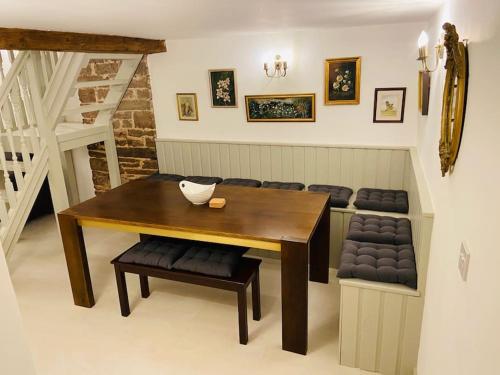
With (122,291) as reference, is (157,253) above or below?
above

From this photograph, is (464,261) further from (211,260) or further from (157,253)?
(157,253)

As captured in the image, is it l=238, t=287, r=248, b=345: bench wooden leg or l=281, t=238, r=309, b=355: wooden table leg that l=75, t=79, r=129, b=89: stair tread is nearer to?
l=238, t=287, r=248, b=345: bench wooden leg

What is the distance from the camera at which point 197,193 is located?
118 inches

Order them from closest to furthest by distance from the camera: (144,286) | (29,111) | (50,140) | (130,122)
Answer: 1. (144,286)
2. (29,111)
3. (50,140)
4. (130,122)

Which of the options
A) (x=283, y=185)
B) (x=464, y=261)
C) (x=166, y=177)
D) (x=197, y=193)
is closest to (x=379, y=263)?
(x=464, y=261)

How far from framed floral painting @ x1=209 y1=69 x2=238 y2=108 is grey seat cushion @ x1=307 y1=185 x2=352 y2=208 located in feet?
4.44

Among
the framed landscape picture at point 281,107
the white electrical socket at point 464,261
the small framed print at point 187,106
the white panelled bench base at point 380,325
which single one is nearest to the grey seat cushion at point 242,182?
the framed landscape picture at point 281,107

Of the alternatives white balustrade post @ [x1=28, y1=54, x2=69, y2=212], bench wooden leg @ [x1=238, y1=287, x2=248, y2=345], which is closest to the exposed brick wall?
white balustrade post @ [x1=28, y1=54, x2=69, y2=212]

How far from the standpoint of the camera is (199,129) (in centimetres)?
475

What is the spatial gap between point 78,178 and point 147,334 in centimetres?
340

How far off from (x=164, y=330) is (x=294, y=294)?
108 centimetres

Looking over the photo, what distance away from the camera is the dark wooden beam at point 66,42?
2988mm

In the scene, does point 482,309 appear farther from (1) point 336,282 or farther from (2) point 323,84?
(2) point 323,84

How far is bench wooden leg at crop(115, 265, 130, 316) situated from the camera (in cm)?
296
